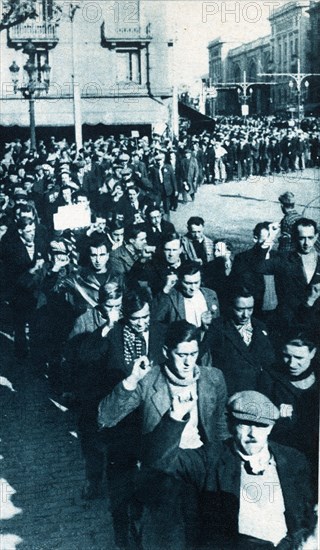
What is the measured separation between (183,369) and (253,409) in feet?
1.91

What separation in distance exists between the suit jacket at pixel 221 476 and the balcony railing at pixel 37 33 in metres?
24.0

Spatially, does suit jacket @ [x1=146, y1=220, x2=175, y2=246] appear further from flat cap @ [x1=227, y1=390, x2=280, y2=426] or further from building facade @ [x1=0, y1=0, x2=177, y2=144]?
building facade @ [x1=0, y1=0, x2=177, y2=144]

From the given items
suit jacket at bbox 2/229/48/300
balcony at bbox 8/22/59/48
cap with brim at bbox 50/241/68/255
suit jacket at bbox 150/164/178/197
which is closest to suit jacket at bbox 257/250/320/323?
cap with brim at bbox 50/241/68/255

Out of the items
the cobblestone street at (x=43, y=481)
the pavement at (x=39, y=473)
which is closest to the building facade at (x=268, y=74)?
the pavement at (x=39, y=473)

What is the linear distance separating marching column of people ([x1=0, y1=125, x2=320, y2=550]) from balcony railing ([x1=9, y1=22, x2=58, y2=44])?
1825 cm

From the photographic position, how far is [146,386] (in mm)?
3477

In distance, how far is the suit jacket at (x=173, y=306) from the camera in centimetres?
505

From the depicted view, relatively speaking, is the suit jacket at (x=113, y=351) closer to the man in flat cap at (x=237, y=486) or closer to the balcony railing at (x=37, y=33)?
the man in flat cap at (x=237, y=486)

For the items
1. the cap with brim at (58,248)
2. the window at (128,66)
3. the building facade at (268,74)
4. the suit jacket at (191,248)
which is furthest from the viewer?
the window at (128,66)

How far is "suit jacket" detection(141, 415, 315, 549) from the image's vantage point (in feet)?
9.43

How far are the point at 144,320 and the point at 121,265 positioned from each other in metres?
2.37

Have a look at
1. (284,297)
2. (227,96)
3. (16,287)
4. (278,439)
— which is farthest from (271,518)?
(227,96)

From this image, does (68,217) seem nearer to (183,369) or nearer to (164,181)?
(183,369)

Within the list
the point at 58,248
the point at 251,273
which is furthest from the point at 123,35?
the point at 251,273
